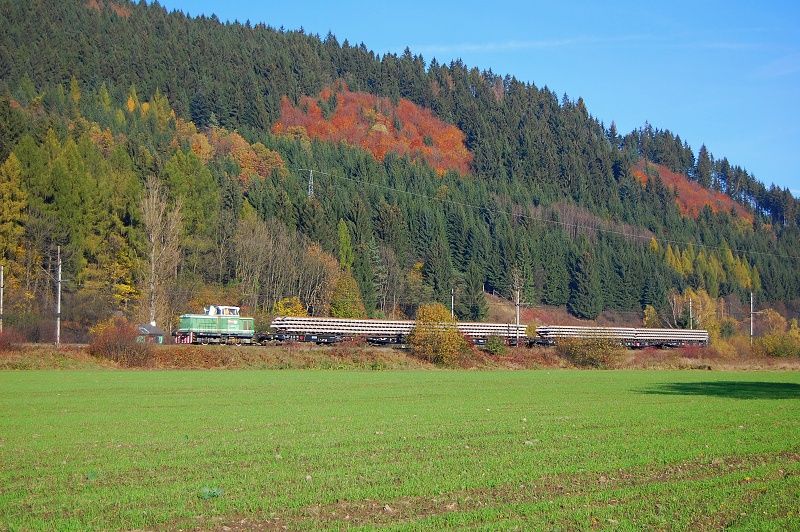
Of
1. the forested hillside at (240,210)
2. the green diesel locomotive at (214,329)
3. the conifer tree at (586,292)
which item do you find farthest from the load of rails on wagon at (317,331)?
the conifer tree at (586,292)

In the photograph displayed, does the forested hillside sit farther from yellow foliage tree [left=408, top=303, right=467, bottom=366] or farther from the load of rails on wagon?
yellow foliage tree [left=408, top=303, right=467, bottom=366]

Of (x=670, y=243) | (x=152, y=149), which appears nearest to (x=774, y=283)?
(x=670, y=243)

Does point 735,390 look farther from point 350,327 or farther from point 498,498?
point 350,327

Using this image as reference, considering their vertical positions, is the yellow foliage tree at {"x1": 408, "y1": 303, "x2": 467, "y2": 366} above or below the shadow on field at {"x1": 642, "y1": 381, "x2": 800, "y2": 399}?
above

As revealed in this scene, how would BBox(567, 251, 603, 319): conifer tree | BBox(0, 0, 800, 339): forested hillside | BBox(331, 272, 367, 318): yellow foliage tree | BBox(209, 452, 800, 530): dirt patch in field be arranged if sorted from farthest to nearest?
BBox(567, 251, 603, 319): conifer tree < BBox(331, 272, 367, 318): yellow foliage tree < BBox(0, 0, 800, 339): forested hillside < BBox(209, 452, 800, 530): dirt patch in field

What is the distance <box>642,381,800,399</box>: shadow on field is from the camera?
39000 mm

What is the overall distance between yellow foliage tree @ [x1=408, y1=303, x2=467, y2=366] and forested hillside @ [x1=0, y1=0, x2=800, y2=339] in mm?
25541

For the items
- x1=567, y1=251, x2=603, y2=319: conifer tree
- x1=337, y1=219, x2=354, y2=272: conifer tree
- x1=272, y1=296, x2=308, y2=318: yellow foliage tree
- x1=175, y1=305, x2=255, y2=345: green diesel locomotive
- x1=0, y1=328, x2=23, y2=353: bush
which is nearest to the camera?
x1=0, y1=328, x2=23, y2=353: bush

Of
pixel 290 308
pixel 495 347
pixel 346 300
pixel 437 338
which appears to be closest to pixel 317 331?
pixel 437 338

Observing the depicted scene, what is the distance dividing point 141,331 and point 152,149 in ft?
166

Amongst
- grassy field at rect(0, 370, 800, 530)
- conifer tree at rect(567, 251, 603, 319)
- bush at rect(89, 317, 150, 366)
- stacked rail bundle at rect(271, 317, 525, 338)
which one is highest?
conifer tree at rect(567, 251, 603, 319)

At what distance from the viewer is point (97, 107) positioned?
13938 centimetres

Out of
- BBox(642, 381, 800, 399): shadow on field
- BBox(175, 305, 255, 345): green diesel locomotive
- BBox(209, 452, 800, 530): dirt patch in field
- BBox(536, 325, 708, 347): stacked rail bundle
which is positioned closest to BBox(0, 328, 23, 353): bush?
BBox(175, 305, 255, 345): green diesel locomotive

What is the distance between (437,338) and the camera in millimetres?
71812
